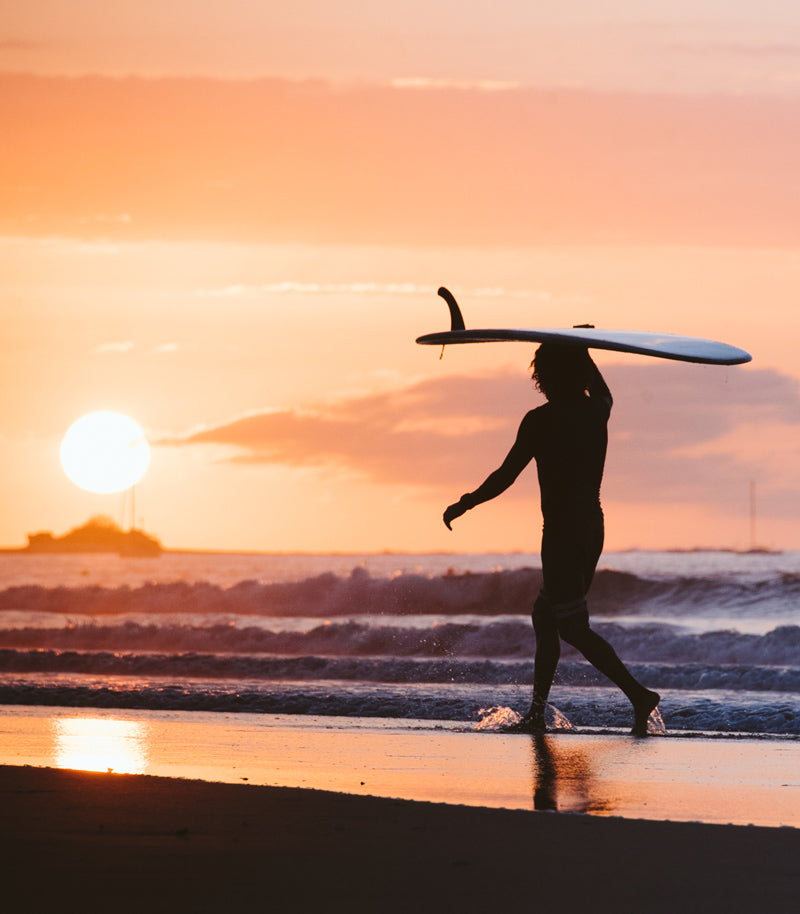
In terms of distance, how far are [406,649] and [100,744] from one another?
44.9 ft

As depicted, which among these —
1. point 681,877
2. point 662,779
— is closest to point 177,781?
point 662,779

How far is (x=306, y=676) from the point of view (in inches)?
609

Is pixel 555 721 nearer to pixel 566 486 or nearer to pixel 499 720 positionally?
pixel 499 720

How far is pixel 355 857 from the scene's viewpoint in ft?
14.3

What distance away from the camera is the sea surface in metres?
10.6

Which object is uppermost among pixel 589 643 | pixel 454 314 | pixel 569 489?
pixel 454 314

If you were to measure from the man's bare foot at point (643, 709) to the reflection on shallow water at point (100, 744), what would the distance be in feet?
Answer: 8.91

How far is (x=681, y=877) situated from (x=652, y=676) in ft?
34.5

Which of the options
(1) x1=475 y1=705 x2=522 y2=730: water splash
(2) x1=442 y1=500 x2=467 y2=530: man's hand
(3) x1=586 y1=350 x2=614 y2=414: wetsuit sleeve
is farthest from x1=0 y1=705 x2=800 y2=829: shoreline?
(3) x1=586 y1=350 x2=614 y2=414: wetsuit sleeve

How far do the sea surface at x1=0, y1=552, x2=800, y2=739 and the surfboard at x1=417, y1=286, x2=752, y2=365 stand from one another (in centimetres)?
234

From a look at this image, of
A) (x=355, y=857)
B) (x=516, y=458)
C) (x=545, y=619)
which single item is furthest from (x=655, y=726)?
(x=355, y=857)

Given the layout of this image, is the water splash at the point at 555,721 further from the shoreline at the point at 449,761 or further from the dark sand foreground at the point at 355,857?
the dark sand foreground at the point at 355,857

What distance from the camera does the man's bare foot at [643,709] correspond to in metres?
8.12

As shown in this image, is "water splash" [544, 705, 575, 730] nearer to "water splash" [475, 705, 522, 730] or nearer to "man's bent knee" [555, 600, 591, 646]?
"water splash" [475, 705, 522, 730]
